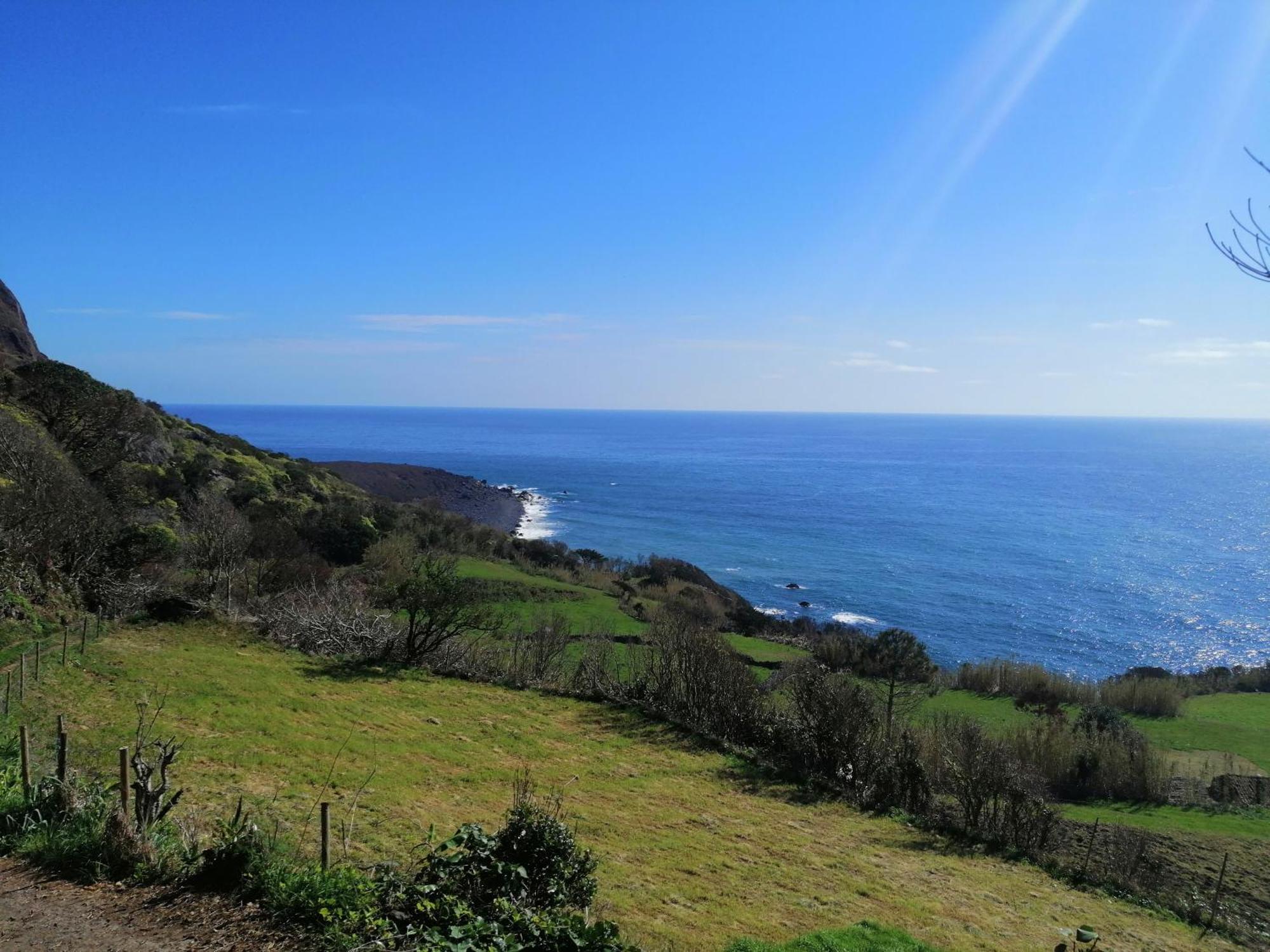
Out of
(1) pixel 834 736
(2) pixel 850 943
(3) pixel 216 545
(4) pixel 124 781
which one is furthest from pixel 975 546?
(4) pixel 124 781

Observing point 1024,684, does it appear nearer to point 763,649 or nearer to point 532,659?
point 763,649

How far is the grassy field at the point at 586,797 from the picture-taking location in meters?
11.7

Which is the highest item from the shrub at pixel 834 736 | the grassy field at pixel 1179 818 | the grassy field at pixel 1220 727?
the shrub at pixel 834 736

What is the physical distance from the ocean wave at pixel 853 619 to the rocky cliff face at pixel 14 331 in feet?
227

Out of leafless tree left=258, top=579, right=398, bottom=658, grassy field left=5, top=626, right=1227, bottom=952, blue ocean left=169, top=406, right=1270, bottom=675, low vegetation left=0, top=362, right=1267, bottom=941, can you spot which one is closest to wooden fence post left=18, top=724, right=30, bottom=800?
low vegetation left=0, top=362, right=1267, bottom=941

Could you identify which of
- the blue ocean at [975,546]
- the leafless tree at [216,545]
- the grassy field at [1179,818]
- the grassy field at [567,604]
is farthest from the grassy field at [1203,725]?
the leafless tree at [216,545]

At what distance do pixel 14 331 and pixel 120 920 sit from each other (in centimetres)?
7789

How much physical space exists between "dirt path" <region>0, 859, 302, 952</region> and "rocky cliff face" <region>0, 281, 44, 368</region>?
219 feet

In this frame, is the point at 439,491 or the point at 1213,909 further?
the point at 439,491

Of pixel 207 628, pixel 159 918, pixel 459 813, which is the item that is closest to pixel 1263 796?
pixel 459 813

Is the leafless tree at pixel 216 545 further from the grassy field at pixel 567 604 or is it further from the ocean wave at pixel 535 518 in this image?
the ocean wave at pixel 535 518

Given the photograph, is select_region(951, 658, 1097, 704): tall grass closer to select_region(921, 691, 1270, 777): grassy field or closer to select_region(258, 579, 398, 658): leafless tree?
select_region(921, 691, 1270, 777): grassy field

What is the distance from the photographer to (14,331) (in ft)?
211

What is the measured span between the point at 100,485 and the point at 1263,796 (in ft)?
165
